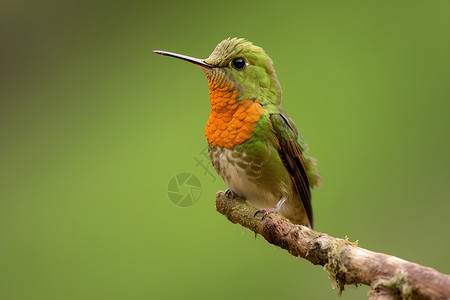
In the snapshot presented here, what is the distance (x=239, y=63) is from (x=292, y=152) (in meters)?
0.49

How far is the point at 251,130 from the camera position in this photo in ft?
8.00

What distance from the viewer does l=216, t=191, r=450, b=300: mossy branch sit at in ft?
5.04

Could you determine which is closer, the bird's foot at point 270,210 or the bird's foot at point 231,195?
the bird's foot at point 270,210

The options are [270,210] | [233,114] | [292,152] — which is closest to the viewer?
[270,210]

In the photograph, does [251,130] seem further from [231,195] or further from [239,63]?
[231,195]

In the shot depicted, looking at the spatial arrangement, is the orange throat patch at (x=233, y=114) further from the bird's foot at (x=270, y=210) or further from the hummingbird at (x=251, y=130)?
the bird's foot at (x=270, y=210)

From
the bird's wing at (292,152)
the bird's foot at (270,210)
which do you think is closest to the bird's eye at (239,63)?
the bird's wing at (292,152)

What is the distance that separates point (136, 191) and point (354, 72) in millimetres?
1746

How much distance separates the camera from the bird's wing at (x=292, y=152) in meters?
2.49

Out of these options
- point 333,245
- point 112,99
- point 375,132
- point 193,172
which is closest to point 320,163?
point 375,132

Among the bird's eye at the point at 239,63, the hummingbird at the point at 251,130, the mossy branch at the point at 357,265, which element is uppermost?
the bird's eye at the point at 239,63

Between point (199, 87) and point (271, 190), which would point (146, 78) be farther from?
point (271, 190)

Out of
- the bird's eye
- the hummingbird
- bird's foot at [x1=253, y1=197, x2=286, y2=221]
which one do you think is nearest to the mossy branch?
bird's foot at [x1=253, y1=197, x2=286, y2=221]

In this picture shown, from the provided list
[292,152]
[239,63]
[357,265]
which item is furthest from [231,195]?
[357,265]
